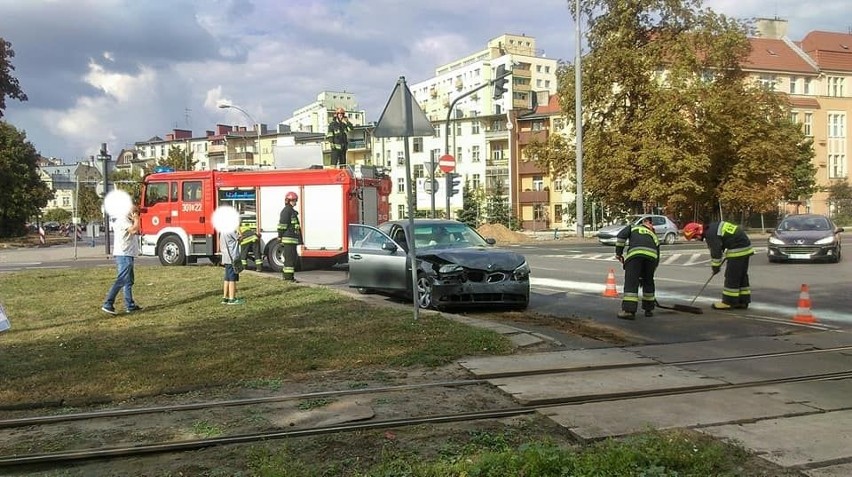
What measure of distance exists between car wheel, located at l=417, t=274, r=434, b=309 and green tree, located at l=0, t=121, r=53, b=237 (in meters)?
49.9

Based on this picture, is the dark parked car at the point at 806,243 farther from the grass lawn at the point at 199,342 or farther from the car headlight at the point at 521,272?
the grass lawn at the point at 199,342

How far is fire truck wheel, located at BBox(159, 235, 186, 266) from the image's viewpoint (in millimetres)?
19266

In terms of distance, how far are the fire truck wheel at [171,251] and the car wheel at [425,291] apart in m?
11.1

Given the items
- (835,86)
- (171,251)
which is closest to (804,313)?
(171,251)

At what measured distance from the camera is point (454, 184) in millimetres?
30812

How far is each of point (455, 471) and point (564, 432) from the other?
1210 mm

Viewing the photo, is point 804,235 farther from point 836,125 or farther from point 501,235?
point 836,125

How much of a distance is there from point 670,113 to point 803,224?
56.9ft

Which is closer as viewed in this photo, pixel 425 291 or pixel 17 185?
pixel 425 291

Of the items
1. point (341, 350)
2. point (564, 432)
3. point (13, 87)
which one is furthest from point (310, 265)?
point (13, 87)

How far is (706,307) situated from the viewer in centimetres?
1109

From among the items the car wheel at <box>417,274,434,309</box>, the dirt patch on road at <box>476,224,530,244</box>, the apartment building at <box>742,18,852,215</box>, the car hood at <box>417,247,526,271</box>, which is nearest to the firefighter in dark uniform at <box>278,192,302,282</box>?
the car hood at <box>417,247,526,271</box>

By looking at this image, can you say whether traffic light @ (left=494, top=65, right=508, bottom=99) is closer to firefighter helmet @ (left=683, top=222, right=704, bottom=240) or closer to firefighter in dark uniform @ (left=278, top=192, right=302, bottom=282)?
→ firefighter in dark uniform @ (left=278, top=192, right=302, bottom=282)

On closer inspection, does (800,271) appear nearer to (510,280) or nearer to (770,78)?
(510,280)
